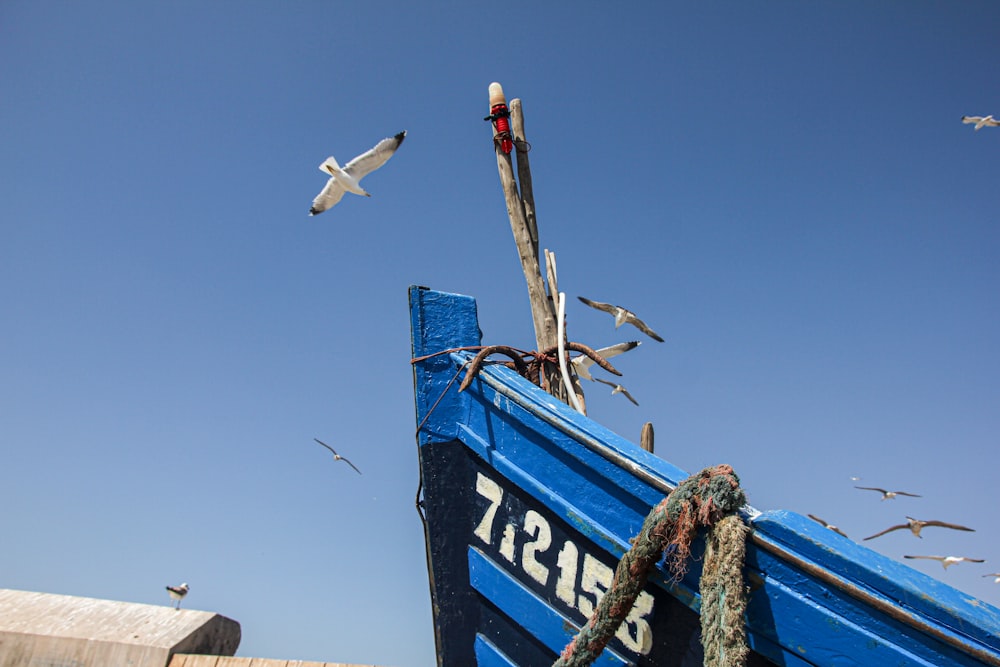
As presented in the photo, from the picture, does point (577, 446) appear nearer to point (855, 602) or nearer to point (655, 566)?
point (655, 566)

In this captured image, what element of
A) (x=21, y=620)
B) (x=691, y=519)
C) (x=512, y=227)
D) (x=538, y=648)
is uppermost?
(x=512, y=227)

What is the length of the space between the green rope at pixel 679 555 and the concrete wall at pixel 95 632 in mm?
1574

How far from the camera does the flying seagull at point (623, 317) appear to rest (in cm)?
784

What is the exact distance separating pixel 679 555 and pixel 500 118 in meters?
3.88

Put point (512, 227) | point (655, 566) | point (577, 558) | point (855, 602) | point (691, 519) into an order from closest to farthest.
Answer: point (855, 602)
point (691, 519)
point (655, 566)
point (577, 558)
point (512, 227)

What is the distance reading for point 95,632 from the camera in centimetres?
275

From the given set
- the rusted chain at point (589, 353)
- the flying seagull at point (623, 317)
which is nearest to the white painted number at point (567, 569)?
the rusted chain at point (589, 353)

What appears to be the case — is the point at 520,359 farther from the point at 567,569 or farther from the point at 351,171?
the point at 351,171

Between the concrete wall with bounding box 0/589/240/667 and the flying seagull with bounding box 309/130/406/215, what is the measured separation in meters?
5.41

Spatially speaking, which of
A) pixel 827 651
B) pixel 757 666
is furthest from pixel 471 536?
pixel 827 651

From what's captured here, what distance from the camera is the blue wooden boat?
2104mm

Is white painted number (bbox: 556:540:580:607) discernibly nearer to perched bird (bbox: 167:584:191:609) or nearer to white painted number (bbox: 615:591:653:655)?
white painted number (bbox: 615:591:653:655)

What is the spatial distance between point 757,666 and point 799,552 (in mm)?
419

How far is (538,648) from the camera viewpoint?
8.86ft
